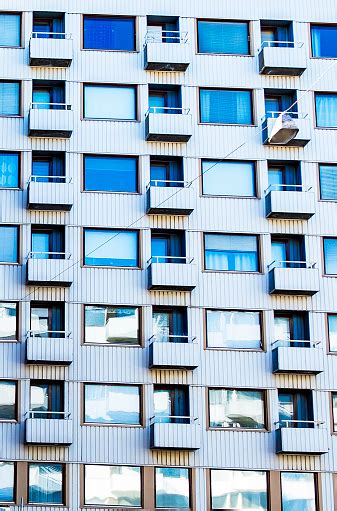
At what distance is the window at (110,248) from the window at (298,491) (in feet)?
36.6

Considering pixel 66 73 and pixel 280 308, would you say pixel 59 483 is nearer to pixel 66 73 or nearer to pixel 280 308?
pixel 280 308

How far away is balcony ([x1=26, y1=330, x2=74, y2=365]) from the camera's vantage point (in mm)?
56531

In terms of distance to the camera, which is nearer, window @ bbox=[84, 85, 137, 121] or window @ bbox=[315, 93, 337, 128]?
window @ bbox=[84, 85, 137, 121]

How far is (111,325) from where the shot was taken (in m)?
58.4

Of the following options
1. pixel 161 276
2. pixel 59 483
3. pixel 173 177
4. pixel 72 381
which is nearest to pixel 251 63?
pixel 173 177

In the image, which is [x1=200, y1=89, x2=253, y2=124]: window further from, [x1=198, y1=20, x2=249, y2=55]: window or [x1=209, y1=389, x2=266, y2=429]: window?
[x1=209, y1=389, x2=266, y2=429]: window

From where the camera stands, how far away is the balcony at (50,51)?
2386 inches

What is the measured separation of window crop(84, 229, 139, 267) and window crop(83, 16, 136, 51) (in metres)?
8.76

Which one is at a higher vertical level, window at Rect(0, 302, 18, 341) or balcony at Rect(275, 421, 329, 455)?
window at Rect(0, 302, 18, 341)

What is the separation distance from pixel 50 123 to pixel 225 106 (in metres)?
8.01

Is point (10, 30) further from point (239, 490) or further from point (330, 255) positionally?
point (239, 490)

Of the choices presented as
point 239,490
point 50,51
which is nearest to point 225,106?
point 50,51

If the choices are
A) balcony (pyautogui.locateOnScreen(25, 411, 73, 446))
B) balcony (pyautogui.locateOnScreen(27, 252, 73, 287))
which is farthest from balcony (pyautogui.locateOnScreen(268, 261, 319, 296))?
balcony (pyautogui.locateOnScreen(25, 411, 73, 446))

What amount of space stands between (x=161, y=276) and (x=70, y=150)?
704 centimetres
